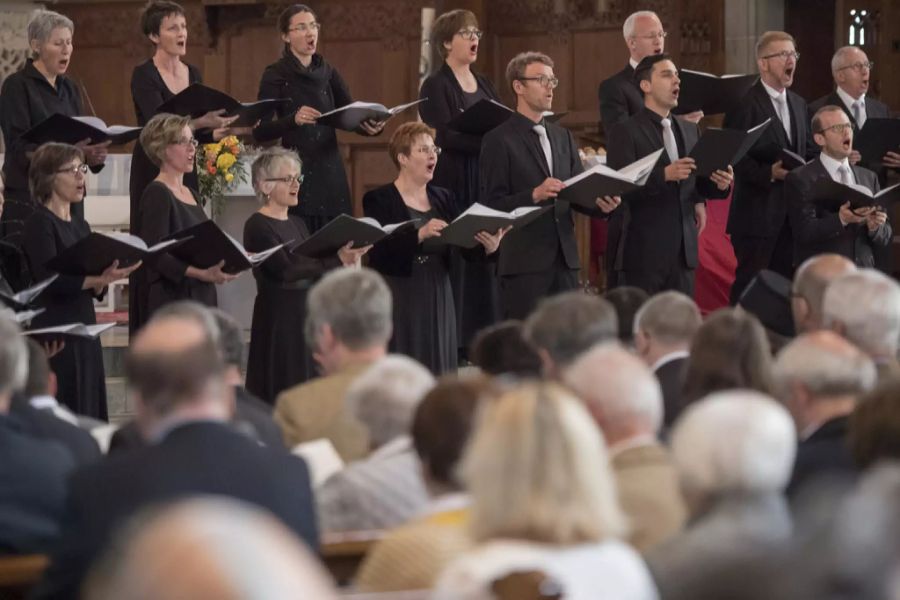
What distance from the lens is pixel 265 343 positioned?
7.74 metres

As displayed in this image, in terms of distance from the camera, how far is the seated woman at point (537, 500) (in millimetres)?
2459

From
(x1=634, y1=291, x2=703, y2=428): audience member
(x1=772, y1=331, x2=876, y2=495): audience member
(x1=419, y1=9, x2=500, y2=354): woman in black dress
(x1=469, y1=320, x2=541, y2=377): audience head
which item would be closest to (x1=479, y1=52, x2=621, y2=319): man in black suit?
(x1=419, y1=9, x2=500, y2=354): woman in black dress

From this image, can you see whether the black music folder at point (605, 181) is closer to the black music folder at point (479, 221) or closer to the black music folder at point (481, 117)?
the black music folder at point (479, 221)

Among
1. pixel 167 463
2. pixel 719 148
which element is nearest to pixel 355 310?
pixel 167 463

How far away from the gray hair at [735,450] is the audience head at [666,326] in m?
2.08

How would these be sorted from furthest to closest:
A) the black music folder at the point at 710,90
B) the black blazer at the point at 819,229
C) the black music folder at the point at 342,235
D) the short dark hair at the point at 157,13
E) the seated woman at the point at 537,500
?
1. the short dark hair at the point at 157,13
2. the black blazer at the point at 819,229
3. the black music folder at the point at 710,90
4. the black music folder at the point at 342,235
5. the seated woman at the point at 537,500

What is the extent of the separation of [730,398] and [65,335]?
4450 millimetres

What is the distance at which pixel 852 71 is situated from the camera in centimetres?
928

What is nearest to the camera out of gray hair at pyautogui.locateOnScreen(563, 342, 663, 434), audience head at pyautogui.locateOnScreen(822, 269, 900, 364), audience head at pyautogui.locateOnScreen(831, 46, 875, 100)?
gray hair at pyautogui.locateOnScreen(563, 342, 663, 434)

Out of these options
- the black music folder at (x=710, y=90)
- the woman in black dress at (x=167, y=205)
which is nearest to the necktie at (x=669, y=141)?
the black music folder at (x=710, y=90)

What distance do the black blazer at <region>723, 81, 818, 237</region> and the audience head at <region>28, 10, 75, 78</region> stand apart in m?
3.48

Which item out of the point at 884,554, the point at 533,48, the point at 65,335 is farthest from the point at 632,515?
the point at 533,48

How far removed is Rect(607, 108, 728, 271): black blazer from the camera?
26.8 feet

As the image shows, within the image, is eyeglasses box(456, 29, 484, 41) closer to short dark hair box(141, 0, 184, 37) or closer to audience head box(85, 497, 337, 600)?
short dark hair box(141, 0, 184, 37)
